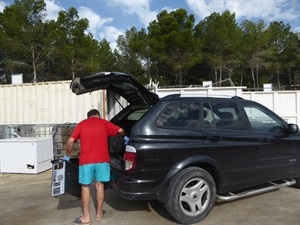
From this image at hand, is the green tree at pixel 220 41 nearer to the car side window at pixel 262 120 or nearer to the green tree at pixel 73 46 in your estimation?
the green tree at pixel 73 46

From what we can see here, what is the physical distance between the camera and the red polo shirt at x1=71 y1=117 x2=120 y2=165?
413cm

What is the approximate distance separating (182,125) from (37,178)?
428cm

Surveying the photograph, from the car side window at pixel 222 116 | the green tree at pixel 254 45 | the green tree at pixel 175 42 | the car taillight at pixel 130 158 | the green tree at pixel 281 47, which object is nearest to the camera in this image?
the car taillight at pixel 130 158

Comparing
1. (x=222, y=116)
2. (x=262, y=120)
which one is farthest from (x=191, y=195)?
(x=262, y=120)

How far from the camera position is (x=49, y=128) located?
911 cm

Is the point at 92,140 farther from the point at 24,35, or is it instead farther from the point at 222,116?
the point at 24,35

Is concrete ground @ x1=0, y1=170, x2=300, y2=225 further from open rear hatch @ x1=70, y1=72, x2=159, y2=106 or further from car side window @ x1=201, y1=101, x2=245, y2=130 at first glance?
open rear hatch @ x1=70, y1=72, x2=159, y2=106

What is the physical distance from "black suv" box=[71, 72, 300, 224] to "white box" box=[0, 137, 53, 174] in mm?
3074

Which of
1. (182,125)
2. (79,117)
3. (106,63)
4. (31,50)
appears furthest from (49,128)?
(106,63)

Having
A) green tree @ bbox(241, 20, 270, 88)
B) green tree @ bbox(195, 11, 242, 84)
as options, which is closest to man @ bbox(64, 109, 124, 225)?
green tree @ bbox(195, 11, 242, 84)

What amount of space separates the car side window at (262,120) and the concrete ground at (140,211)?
1142 millimetres

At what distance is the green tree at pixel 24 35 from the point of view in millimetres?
25328

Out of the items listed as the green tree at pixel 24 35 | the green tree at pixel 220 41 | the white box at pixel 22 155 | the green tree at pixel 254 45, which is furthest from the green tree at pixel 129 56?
the white box at pixel 22 155

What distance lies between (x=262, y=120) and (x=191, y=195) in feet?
5.94
